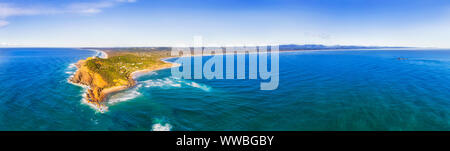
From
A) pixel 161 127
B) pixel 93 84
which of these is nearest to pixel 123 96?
pixel 93 84

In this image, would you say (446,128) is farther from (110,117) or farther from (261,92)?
(110,117)

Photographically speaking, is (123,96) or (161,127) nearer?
(161,127)

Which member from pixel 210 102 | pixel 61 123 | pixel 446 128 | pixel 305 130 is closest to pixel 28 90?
pixel 61 123

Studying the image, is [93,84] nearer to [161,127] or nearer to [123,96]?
[123,96]

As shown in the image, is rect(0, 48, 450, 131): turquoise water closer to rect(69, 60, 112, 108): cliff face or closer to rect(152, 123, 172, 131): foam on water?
rect(152, 123, 172, 131): foam on water

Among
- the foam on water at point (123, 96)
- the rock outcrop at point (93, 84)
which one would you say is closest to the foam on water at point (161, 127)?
the rock outcrop at point (93, 84)

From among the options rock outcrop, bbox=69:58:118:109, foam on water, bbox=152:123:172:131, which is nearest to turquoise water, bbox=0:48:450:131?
foam on water, bbox=152:123:172:131

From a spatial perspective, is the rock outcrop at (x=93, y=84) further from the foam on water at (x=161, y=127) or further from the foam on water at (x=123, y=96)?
the foam on water at (x=161, y=127)

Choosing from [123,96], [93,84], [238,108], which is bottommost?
[238,108]
